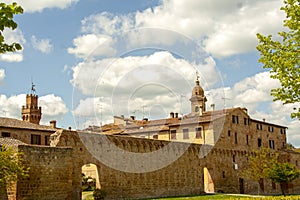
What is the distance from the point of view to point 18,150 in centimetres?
2386

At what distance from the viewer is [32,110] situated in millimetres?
74312

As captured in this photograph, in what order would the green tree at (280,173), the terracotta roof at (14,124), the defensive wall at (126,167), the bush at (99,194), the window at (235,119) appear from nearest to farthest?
1. the defensive wall at (126,167)
2. the bush at (99,194)
3. the green tree at (280,173)
4. the terracotta roof at (14,124)
5. the window at (235,119)

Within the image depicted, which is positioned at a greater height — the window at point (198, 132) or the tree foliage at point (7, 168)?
the window at point (198, 132)

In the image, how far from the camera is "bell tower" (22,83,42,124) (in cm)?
7375

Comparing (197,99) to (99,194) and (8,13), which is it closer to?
(99,194)

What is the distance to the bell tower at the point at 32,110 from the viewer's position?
73.8 metres

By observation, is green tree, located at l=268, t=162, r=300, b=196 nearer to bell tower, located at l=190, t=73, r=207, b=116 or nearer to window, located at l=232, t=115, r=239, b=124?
window, located at l=232, t=115, r=239, b=124

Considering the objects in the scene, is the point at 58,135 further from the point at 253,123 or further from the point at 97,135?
the point at 253,123

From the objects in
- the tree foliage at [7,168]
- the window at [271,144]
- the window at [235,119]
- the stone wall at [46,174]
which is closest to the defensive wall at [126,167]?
the stone wall at [46,174]

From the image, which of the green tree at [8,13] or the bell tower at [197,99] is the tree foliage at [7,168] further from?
the bell tower at [197,99]

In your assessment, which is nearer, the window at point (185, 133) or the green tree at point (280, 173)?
the green tree at point (280, 173)

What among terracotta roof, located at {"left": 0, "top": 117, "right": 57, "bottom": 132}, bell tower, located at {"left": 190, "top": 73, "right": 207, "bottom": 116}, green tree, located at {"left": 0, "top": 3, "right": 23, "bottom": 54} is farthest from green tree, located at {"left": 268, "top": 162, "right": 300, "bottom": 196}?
green tree, located at {"left": 0, "top": 3, "right": 23, "bottom": 54}

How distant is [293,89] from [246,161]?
35801 millimetres

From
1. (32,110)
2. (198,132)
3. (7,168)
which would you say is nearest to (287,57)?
(7,168)
